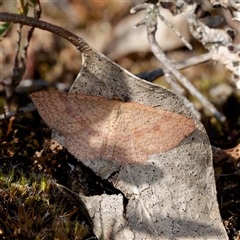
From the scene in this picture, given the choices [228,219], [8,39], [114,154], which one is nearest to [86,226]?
[114,154]

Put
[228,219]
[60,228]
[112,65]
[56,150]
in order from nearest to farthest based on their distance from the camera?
[60,228] < [112,65] < [228,219] < [56,150]

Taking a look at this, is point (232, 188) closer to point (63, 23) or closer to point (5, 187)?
point (5, 187)

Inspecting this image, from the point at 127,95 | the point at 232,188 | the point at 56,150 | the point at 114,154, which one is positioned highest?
the point at 127,95

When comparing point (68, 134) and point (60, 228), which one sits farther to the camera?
point (68, 134)

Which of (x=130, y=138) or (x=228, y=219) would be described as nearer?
(x=130, y=138)

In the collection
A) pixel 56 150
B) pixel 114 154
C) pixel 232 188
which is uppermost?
pixel 114 154

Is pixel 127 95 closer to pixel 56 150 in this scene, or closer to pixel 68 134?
pixel 68 134

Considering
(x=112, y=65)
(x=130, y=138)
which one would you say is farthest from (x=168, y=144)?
(x=112, y=65)

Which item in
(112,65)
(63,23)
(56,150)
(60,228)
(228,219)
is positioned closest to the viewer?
(60,228)

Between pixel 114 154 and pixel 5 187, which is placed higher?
pixel 114 154
